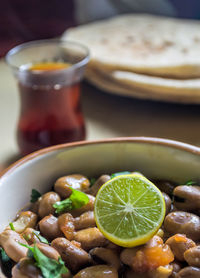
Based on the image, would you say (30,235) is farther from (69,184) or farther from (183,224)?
(183,224)

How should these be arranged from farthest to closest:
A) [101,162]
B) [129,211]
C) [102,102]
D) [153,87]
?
[102,102] → [153,87] → [101,162] → [129,211]

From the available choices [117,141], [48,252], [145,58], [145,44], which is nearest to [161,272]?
[48,252]

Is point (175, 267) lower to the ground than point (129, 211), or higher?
lower

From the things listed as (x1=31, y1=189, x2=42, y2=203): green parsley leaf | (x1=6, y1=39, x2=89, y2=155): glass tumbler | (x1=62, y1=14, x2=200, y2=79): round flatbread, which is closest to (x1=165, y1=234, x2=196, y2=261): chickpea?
(x1=31, y1=189, x2=42, y2=203): green parsley leaf

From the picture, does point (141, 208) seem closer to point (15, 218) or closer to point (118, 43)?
point (15, 218)

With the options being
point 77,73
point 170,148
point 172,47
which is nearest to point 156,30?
point 172,47

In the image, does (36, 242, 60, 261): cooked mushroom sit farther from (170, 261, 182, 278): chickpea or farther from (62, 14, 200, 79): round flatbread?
(62, 14, 200, 79): round flatbread

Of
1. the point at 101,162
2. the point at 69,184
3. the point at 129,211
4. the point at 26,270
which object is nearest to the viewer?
the point at 26,270
